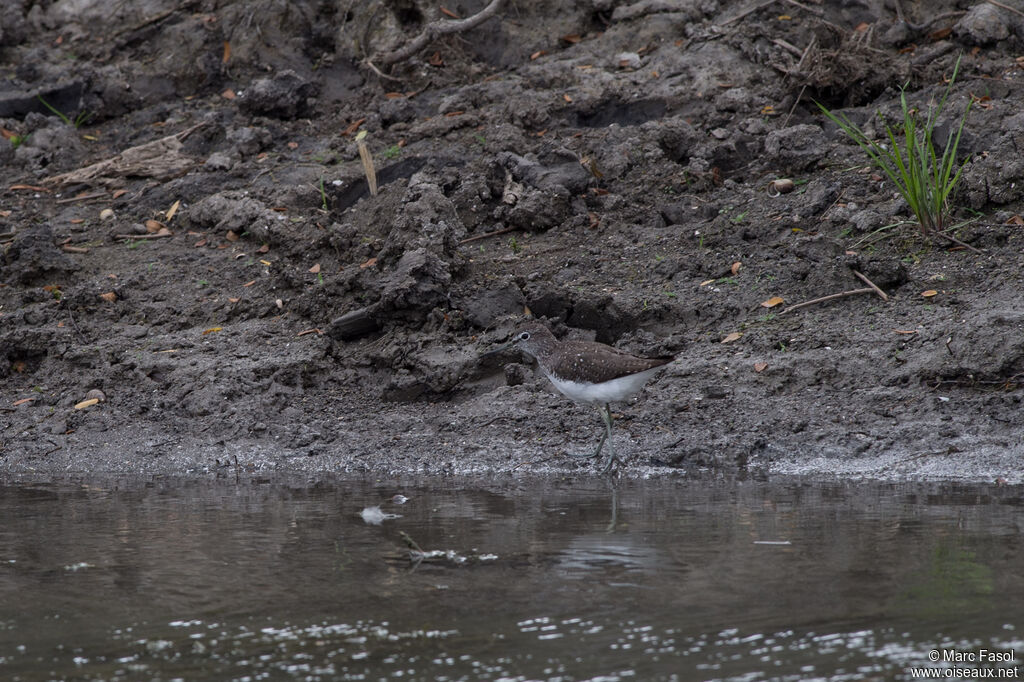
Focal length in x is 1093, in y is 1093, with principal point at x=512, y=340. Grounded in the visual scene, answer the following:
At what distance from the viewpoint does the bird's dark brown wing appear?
717 cm

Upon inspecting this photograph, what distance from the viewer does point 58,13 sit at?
44.0 ft

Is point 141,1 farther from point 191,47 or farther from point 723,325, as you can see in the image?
point 723,325

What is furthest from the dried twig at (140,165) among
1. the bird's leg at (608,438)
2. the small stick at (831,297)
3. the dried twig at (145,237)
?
the small stick at (831,297)

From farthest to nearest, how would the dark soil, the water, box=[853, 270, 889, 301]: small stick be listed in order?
1. box=[853, 270, 889, 301]: small stick
2. the dark soil
3. the water

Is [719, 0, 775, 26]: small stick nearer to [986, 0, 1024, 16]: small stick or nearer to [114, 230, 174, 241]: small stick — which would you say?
[986, 0, 1024, 16]: small stick

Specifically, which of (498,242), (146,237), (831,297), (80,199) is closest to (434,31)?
(498,242)

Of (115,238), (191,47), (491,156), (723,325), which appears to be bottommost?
(723,325)

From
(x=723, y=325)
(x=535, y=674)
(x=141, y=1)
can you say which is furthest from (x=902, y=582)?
(x=141, y=1)

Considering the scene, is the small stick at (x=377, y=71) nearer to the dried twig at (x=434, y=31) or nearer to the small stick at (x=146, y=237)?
the dried twig at (x=434, y=31)

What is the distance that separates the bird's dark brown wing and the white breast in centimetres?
4

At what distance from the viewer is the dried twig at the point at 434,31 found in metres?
11.8

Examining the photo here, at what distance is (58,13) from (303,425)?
26.6 ft

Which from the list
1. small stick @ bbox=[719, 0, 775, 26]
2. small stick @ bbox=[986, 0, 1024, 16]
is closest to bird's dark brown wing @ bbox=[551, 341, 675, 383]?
small stick @ bbox=[719, 0, 775, 26]

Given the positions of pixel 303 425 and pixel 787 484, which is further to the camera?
pixel 303 425
